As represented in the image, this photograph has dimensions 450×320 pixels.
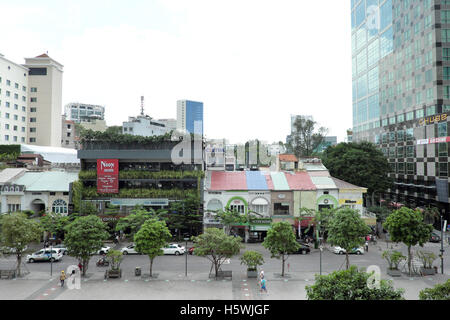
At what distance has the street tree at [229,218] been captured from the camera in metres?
44.7

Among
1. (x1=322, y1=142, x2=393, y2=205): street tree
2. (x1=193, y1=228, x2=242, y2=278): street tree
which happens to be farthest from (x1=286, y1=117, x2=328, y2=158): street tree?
(x1=193, y1=228, x2=242, y2=278): street tree

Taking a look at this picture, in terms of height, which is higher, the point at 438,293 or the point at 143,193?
the point at 143,193

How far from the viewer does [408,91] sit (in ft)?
226

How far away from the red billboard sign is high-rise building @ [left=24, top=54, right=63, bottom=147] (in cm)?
4852

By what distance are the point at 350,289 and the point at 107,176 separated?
4010cm

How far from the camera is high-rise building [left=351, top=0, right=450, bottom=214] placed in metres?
59.6

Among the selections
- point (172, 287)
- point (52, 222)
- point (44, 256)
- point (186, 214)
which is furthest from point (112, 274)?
point (186, 214)

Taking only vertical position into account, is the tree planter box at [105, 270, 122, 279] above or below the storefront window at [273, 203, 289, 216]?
below

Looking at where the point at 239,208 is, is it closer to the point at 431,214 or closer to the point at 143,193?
the point at 143,193

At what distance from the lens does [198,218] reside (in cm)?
4816

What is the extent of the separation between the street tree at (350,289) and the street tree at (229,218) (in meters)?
27.6

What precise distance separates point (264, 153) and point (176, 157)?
45.2 m

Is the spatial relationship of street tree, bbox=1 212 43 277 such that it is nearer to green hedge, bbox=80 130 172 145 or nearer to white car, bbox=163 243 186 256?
white car, bbox=163 243 186 256

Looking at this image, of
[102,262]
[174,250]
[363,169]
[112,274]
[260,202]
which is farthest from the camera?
[363,169]
